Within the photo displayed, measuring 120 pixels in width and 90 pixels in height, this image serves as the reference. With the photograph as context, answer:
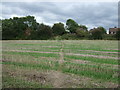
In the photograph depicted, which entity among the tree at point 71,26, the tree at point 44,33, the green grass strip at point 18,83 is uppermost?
the tree at point 71,26

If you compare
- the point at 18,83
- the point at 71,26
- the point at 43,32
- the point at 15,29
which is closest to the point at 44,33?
the point at 43,32

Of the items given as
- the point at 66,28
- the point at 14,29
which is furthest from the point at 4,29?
the point at 66,28

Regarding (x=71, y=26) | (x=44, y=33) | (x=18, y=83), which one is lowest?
(x=18, y=83)

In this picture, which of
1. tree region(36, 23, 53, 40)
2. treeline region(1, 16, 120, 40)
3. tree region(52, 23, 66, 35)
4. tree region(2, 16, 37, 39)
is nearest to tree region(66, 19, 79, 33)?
treeline region(1, 16, 120, 40)

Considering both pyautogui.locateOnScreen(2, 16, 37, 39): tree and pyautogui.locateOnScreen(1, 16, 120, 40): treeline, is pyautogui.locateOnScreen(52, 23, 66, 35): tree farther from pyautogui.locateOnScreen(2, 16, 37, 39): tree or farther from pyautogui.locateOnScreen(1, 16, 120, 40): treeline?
pyautogui.locateOnScreen(2, 16, 37, 39): tree

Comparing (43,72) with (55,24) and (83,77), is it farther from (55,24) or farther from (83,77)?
(55,24)

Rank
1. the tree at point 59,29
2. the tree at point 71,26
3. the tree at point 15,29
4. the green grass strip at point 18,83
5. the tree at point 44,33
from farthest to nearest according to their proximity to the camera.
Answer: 1. the tree at point 71,26
2. the tree at point 59,29
3. the tree at point 15,29
4. the tree at point 44,33
5. the green grass strip at point 18,83

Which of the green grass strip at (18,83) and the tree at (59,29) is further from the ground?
the tree at (59,29)

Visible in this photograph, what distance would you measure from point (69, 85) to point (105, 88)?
50.4 inches

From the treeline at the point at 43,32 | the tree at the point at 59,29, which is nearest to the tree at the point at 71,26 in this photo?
the treeline at the point at 43,32

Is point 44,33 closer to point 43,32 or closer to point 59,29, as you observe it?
point 43,32

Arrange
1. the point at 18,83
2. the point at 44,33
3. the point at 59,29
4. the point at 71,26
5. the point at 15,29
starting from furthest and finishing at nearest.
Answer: the point at 71,26, the point at 59,29, the point at 15,29, the point at 44,33, the point at 18,83

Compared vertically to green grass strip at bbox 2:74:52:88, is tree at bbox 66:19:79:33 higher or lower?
higher

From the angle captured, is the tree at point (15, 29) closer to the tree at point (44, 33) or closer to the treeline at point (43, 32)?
the treeline at point (43, 32)
